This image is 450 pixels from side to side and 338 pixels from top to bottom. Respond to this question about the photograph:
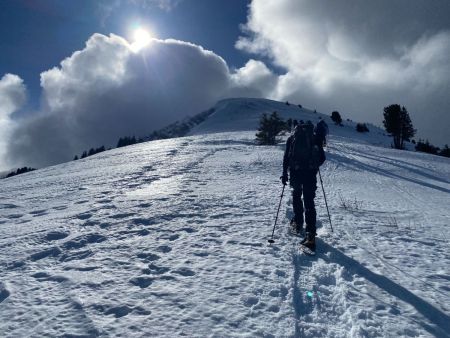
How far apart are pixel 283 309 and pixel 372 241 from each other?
3.67 metres

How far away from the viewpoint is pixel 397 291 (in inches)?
197

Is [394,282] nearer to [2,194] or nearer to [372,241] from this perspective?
[372,241]

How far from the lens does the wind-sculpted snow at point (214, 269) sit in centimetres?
411

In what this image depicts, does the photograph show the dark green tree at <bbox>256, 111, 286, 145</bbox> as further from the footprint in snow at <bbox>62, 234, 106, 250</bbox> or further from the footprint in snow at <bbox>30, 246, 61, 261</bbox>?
the footprint in snow at <bbox>30, 246, 61, 261</bbox>

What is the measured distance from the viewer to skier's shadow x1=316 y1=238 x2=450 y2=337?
4152mm

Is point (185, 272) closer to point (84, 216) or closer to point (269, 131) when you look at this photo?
point (84, 216)

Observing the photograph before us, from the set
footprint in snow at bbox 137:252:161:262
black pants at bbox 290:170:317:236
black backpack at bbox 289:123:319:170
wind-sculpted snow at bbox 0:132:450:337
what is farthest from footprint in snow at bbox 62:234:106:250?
black backpack at bbox 289:123:319:170

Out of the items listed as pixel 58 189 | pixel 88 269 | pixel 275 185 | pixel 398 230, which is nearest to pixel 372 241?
pixel 398 230

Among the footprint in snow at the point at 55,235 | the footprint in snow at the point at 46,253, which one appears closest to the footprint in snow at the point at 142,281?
the footprint in snow at the point at 46,253

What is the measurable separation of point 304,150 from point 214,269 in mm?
3223

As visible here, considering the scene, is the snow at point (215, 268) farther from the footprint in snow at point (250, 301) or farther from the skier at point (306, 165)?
the skier at point (306, 165)

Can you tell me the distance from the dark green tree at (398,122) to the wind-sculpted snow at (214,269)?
45.8m

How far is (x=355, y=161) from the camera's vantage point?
22.8 metres

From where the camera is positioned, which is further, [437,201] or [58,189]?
[58,189]
